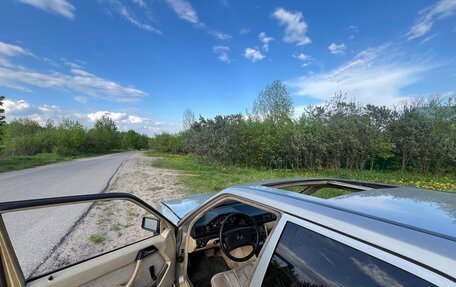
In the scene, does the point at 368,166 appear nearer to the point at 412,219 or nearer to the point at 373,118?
the point at 373,118

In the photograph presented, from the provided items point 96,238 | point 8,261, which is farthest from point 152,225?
point 96,238

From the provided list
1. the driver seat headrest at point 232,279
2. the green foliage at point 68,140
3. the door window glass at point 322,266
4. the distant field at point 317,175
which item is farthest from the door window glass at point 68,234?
the green foliage at point 68,140

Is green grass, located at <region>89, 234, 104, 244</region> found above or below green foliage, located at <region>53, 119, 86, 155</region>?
below

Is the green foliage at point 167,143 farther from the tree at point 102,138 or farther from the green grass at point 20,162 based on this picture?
the green grass at point 20,162

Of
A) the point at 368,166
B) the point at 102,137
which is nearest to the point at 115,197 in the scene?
the point at 368,166

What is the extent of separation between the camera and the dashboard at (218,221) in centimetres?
263

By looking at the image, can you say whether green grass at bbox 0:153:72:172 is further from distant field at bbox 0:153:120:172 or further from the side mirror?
the side mirror

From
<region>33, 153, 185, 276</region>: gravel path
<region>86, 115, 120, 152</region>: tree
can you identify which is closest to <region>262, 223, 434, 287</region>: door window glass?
<region>33, 153, 185, 276</region>: gravel path

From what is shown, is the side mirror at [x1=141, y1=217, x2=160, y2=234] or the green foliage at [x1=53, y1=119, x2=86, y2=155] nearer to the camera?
the side mirror at [x1=141, y1=217, x2=160, y2=234]

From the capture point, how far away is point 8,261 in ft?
4.82

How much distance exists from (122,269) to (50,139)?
4860cm

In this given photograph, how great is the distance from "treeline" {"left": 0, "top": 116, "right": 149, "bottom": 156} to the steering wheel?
98.1 ft

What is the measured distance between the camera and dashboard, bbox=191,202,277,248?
8.62ft

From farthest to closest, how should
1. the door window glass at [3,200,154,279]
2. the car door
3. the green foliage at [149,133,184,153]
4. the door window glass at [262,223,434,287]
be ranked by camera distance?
the green foliage at [149,133,184,153]
the door window glass at [3,200,154,279]
the car door
the door window glass at [262,223,434,287]
